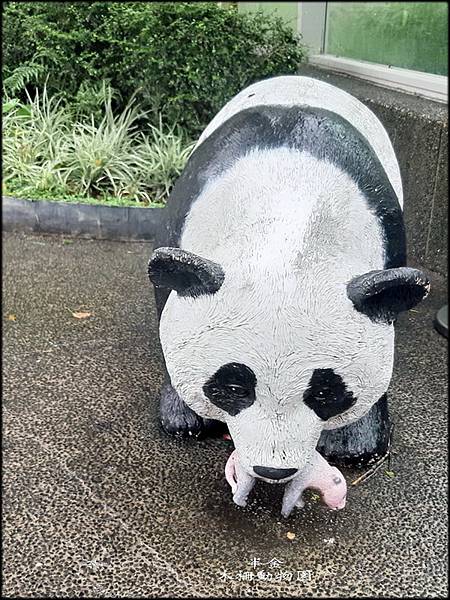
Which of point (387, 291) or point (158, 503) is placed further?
point (158, 503)

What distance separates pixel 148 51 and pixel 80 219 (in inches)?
60.5

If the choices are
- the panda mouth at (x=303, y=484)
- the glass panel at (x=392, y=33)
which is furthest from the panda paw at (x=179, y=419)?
the glass panel at (x=392, y=33)

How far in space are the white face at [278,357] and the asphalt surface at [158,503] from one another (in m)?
0.51

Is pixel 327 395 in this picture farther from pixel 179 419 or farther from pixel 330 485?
pixel 179 419

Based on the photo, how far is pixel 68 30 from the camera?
20.1ft

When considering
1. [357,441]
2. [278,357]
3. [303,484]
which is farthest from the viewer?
[357,441]

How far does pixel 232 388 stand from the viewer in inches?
77.5

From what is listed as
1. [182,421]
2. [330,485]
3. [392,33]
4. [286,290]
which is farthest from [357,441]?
[392,33]

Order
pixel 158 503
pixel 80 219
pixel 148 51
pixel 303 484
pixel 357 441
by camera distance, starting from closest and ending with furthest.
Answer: pixel 303 484
pixel 158 503
pixel 357 441
pixel 80 219
pixel 148 51

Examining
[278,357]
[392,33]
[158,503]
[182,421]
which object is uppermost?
[392,33]

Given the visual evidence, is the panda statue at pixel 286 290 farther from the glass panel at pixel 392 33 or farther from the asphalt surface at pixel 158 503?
the glass panel at pixel 392 33

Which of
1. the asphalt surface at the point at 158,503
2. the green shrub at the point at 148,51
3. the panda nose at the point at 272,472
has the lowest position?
the asphalt surface at the point at 158,503

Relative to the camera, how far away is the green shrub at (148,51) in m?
5.87

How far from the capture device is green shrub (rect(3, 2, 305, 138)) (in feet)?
19.3
